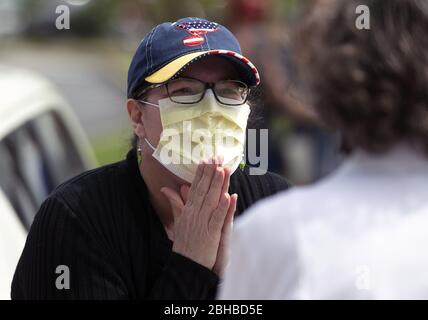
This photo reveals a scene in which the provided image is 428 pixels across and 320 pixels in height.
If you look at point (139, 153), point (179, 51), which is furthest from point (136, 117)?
point (179, 51)

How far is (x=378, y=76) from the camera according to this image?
169 centimetres

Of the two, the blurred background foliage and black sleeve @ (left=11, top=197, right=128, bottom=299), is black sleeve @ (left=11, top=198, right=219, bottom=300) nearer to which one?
black sleeve @ (left=11, top=197, right=128, bottom=299)

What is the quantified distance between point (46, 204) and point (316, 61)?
1014 mm

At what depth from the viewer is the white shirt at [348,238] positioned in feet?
5.43

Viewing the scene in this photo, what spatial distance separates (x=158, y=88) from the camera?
2.59m

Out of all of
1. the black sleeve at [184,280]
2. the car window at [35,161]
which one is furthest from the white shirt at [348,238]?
the car window at [35,161]

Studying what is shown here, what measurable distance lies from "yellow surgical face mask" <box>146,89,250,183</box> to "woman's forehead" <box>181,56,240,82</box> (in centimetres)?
5

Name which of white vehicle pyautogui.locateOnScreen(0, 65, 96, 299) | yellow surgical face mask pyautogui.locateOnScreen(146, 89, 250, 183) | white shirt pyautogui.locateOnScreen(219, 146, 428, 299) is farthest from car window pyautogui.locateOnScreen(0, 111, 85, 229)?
white shirt pyautogui.locateOnScreen(219, 146, 428, 299)

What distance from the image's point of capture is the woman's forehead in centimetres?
253

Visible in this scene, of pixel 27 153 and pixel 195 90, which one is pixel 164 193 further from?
pixel 27 153

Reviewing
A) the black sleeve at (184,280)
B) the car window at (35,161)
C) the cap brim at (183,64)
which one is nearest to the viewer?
the black sleeve at (184,280)

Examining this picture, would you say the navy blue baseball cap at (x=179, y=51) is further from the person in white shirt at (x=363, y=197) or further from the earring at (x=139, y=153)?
the person in white shirt at (x=363, y=197)

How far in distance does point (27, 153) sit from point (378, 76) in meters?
2.55
